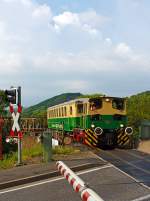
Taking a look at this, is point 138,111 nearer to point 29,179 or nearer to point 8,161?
point 8,161

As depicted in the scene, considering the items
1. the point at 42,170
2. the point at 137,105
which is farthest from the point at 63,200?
the point at 137,105

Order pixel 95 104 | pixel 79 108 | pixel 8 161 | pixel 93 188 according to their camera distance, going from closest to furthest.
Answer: pixel 93 188 → pixel 8 161 → pixel 95 104 → pixel 79 108

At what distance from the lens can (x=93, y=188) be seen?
12.7 metres

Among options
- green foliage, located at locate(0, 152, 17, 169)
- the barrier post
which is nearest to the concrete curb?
the barrier post

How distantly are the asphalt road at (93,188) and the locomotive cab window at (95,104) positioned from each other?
12.9 metres

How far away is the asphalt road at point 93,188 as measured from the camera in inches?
454

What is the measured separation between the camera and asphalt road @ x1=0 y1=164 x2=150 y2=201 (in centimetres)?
1152

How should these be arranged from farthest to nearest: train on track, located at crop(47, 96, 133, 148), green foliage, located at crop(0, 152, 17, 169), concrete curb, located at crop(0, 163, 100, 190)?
train on track, located at crop(47, 96, 133, 148) → green foliage, located at crop(0, 152, 17, 169) → concrete curb, located at crop(0, 163, 100, 190)

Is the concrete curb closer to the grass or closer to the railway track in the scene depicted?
the railway track

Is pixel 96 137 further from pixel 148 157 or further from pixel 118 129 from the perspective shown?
pixel 148 157

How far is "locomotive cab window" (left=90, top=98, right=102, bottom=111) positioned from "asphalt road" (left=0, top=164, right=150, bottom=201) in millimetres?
12905

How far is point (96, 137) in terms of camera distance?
28141 millimetres

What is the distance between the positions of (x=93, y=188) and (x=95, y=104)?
52.1ft

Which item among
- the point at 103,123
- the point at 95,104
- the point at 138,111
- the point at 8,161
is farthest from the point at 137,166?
the point at 138,111
